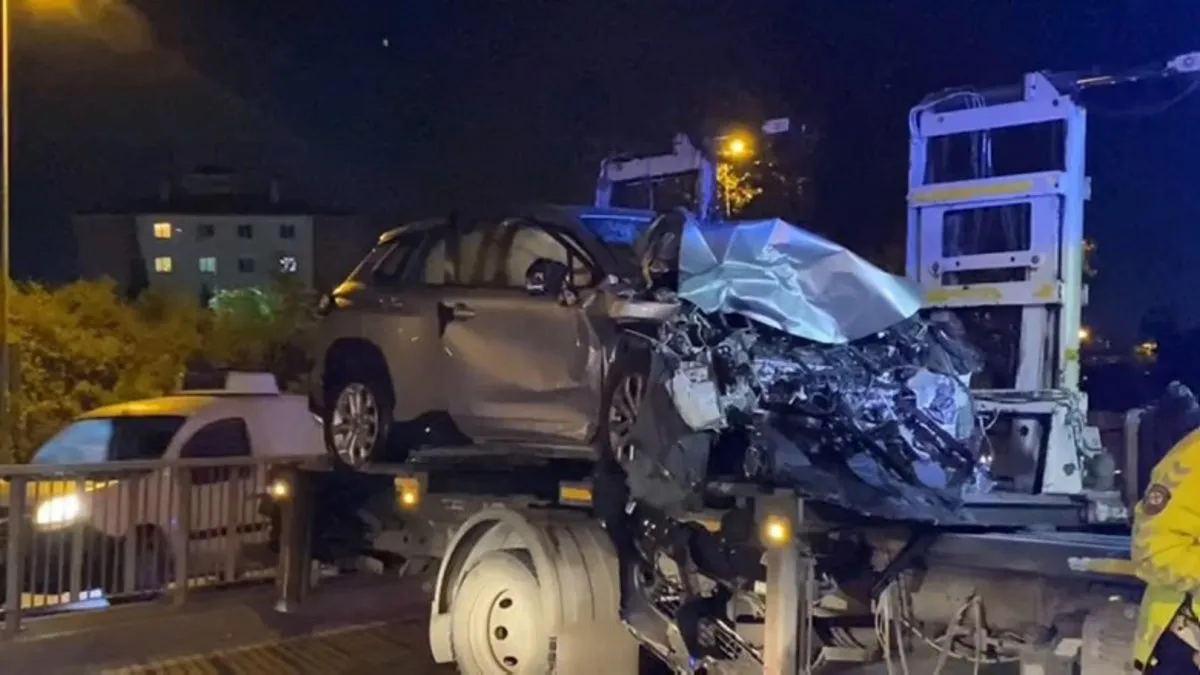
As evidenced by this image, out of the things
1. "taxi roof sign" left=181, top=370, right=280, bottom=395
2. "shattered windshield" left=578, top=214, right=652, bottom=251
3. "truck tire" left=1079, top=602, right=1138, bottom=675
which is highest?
"shattered windshield" left=578, top=214, right=652, bottom=251

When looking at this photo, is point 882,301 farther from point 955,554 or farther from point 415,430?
point 415,430

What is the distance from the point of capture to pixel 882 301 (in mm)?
8141

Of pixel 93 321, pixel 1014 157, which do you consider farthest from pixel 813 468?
pixel 93 321

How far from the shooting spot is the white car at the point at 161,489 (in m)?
10.5

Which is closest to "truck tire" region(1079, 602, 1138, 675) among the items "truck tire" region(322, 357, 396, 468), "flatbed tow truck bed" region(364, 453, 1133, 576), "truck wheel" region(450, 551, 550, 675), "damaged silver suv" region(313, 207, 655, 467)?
"flatbed tow truck bed" region(364, 453, 1133, 576)

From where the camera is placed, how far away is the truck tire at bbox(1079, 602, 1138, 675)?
18.6 ft

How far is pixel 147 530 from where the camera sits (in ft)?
37.0

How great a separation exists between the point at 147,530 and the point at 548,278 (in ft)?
14.6

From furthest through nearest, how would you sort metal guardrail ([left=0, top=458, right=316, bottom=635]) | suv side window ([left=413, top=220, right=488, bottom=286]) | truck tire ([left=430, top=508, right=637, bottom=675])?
metal guardrail ([left=0, top=458, right=316, bottom=635])
suv side window ([left=413, top=220, right=488, bottom=286])
truck tire ([left=430, top=508, right=637, bottom=675])

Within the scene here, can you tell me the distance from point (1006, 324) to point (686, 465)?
243 cm

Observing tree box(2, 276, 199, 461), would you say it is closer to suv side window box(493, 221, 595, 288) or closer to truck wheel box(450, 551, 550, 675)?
suv side window box(493, 221, 595, 288)

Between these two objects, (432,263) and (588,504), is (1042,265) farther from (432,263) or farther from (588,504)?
(432,263)

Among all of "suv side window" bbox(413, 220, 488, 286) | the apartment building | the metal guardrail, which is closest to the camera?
"suv side window" bbox(413, 220, 488, 286)

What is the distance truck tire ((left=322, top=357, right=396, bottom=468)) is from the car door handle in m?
0.81
